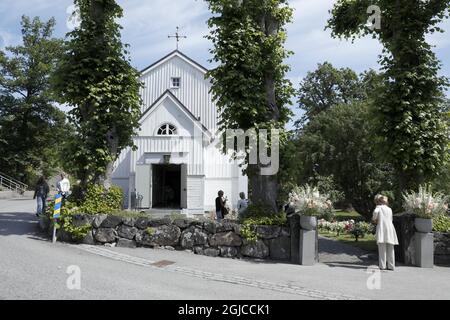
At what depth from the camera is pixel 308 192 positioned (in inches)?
404

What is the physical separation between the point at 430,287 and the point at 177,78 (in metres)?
25.0

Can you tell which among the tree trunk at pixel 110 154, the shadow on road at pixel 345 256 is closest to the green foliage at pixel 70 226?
the tree trunk at pixel 110 154

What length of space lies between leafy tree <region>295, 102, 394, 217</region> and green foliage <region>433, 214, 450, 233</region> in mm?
19806

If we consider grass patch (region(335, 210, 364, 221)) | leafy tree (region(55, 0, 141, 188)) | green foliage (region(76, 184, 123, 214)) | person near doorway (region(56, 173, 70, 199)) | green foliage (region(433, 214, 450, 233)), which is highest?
leafy tree (region(55, 0, 141, 188))

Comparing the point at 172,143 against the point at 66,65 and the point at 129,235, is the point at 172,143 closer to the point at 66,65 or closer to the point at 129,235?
the point at 66,65

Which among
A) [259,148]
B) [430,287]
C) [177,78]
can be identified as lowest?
[430,287]

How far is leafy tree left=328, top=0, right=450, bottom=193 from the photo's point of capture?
11.3 metres

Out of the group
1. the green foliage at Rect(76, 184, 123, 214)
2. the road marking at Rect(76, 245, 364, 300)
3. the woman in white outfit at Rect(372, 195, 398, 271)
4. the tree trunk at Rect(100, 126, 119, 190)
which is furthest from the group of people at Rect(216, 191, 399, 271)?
the tree trunk at Rect(100, 126, 119, 190)

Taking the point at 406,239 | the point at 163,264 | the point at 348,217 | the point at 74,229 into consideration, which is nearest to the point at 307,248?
the point at 406,239

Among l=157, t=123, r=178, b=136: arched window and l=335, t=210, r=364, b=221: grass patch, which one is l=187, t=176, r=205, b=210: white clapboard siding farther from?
l=335, t=210, r=364, b=221: grass patch

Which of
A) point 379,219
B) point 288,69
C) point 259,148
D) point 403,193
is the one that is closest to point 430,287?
point 379,219

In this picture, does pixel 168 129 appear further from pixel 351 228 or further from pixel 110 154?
pixel 351 228

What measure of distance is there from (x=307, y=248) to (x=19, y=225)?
9275 mm

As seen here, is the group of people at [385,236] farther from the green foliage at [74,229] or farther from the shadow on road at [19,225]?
the shadow on road at [19,225]
